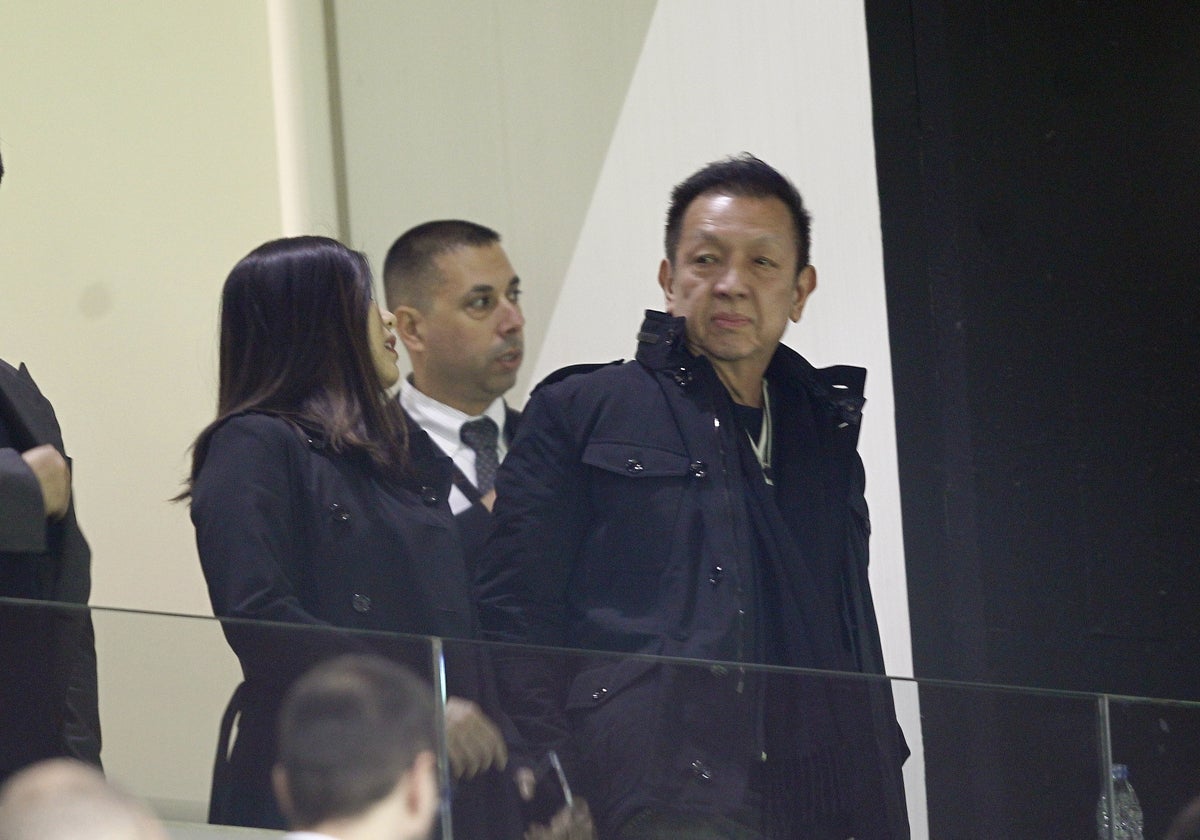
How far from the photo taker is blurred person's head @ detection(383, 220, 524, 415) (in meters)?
3.70

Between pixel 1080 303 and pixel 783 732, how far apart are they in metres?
2.12

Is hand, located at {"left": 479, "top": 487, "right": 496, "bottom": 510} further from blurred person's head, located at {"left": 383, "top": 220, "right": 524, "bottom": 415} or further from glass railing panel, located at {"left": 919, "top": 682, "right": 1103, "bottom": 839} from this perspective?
glass railing panel, located at {"left": 919, "top": 682, "right": 1103, "bottom": 839}

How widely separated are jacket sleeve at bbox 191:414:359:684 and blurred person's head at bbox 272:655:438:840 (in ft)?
1.48

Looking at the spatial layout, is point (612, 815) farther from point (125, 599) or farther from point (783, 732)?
point (125, 599)

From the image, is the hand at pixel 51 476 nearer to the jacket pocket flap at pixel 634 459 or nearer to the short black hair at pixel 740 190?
the jacket pocket flap at pixel 634 459

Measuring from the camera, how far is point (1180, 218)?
11.5ft

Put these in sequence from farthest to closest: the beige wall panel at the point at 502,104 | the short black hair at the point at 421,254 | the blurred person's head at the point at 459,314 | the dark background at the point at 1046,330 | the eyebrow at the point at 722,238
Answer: the beige wall panel at the point at 502,104
the short black hair at the point at 421,254
the blurred person's head at the point at 459,314
the dark background at the point at 1046,330
the eyebrow at the point at 722,238

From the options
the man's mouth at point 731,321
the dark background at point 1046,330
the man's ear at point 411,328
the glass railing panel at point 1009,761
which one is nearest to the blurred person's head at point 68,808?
the glass railing panel at point 1009,761

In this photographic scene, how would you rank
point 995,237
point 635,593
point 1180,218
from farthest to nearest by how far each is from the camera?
point 995,237, point 1180,218, point 635,593

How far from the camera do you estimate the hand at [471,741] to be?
166 cm

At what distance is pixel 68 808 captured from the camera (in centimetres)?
143

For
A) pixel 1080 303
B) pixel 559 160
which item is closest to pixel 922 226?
pixel 1080 303

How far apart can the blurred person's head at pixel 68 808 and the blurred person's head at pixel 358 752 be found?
0.14 meters

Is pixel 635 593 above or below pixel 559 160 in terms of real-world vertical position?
below
